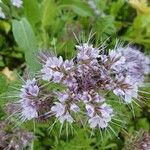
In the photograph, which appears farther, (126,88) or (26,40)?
(26,40)

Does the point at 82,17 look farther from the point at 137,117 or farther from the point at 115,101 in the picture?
the point at 115,101

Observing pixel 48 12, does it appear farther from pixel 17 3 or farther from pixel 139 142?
pixel 139 142

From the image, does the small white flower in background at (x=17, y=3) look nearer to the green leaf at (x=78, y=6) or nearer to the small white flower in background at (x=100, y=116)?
the green leaf at (x=78, y=6)

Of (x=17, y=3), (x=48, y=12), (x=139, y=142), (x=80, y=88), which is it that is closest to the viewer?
(x=80, y=88)

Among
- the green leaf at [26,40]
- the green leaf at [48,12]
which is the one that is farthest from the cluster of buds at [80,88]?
the green leaf at [48,12]

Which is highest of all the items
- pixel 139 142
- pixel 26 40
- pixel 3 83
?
pixel 26 40

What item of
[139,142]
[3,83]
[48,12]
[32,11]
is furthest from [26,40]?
[139,142]
